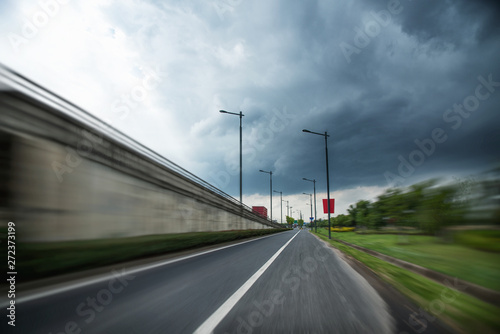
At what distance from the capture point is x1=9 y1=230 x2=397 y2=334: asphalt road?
3.02 m

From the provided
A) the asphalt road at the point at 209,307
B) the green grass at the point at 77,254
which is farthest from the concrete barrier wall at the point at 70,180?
the asphalt road at the point at 209,307

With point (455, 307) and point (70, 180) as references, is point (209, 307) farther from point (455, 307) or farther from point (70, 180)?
point (70, 180)

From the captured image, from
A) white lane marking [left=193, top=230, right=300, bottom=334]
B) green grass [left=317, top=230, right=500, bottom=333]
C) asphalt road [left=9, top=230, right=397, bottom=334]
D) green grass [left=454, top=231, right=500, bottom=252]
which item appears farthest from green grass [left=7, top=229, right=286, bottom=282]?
green grass [left=454, top=231, right=500, bottom=252]

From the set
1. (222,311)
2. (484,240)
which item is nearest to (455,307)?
(222,311)

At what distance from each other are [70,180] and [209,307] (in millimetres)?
6101

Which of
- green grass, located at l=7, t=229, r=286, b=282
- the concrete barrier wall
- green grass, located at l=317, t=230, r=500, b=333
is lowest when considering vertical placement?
green grass, located at l=317, t=230, r=500, b=333

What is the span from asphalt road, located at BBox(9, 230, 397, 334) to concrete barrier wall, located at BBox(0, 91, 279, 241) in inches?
98.9

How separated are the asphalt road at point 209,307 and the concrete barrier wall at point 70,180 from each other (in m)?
2.51

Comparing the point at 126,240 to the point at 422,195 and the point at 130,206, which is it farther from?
the point at 422,195

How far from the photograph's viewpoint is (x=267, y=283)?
541cm

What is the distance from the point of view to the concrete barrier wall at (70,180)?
5836 millimetres

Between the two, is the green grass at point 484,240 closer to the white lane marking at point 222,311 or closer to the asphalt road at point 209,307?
the asphalt road at point 209,307

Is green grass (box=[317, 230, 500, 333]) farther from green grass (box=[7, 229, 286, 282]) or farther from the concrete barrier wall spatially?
the concrete barrier wall

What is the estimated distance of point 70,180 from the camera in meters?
7.38
